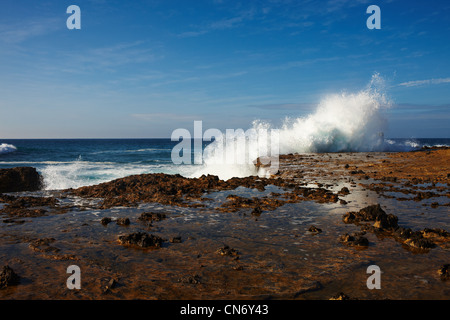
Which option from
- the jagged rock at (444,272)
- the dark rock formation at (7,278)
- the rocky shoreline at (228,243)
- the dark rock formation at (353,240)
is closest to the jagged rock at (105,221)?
the rocky shoreline at (228,243)

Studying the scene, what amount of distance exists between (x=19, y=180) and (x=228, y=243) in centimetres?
1215

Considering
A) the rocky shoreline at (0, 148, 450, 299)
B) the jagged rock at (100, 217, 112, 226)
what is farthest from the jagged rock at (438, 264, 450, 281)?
the jagged rock at (100, 217, 112, 226)

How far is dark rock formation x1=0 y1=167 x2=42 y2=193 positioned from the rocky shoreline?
3645mm

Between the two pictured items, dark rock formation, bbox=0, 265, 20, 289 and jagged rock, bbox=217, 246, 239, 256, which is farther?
jagged rock, bbox=217, 246, 239, 256

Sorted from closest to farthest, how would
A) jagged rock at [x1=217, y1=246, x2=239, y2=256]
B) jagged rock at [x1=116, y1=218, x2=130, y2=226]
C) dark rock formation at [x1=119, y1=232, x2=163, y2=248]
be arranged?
jagged rock at [x1=217, y1=246, x2=239, y2=256], dark rock formation at [x1=119, y1=232, x2=163, y2=248], jagged rock at [x1=116, y1=218, x2=130, y2=226]

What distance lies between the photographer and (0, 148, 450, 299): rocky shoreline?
415 centimetres

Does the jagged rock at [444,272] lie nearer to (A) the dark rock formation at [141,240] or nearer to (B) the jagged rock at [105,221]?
(A) the dark rock formation at [141,240]

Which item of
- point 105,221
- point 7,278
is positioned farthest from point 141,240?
point 7,278

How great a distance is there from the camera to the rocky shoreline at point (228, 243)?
415cm

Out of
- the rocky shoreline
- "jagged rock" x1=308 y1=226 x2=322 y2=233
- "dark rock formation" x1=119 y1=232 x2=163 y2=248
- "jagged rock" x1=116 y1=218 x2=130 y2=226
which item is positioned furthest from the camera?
"jagged rock" x1=116 y1=218 x2=130 y2=226

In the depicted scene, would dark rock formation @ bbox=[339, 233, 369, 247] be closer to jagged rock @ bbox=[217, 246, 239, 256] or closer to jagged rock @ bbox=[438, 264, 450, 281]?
jagged rock @ bbox=[438, 264, 450, 281]
